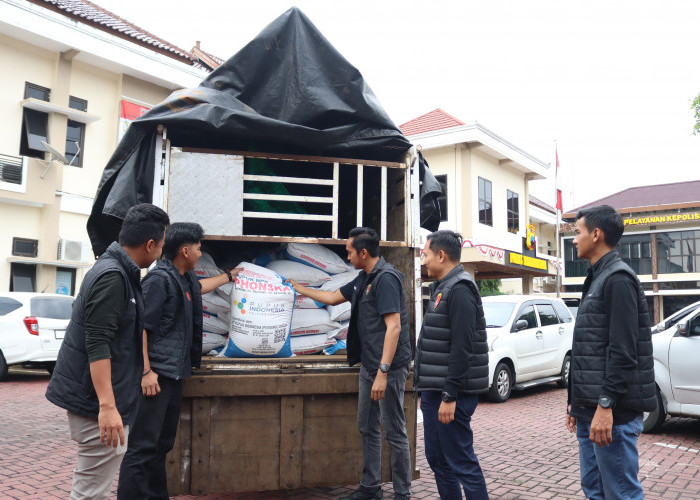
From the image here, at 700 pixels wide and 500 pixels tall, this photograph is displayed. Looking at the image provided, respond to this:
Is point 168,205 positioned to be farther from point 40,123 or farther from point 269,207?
point 40,123

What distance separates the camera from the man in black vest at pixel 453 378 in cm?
352

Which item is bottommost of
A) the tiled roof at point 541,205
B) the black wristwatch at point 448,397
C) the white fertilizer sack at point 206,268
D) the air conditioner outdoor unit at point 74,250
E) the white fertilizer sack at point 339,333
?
the black wristwatch at point 448,397

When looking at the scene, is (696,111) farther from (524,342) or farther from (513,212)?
(524,342)

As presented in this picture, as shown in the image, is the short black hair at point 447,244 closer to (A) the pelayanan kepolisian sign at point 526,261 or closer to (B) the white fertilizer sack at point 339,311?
(B) the white fertilizer sack at point 339,311

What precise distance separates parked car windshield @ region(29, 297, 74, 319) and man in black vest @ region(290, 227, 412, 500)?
8.27 metres

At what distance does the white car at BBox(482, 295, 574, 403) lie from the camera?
9.38m

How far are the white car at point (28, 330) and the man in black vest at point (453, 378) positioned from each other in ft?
29.0

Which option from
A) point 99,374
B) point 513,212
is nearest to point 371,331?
point 99,374

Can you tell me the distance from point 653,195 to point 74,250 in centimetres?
3820

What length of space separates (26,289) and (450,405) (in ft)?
48.8

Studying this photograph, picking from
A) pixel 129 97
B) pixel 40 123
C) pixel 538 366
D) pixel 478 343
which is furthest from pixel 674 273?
pixel 478 343

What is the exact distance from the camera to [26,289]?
15.2 m

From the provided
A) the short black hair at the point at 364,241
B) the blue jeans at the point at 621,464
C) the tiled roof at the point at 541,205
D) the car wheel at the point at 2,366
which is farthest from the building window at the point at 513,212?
the blue jeans at the point at 621,464

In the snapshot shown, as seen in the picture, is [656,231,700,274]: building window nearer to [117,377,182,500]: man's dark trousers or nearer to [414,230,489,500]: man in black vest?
[414,230,489,500]: man in black vest
